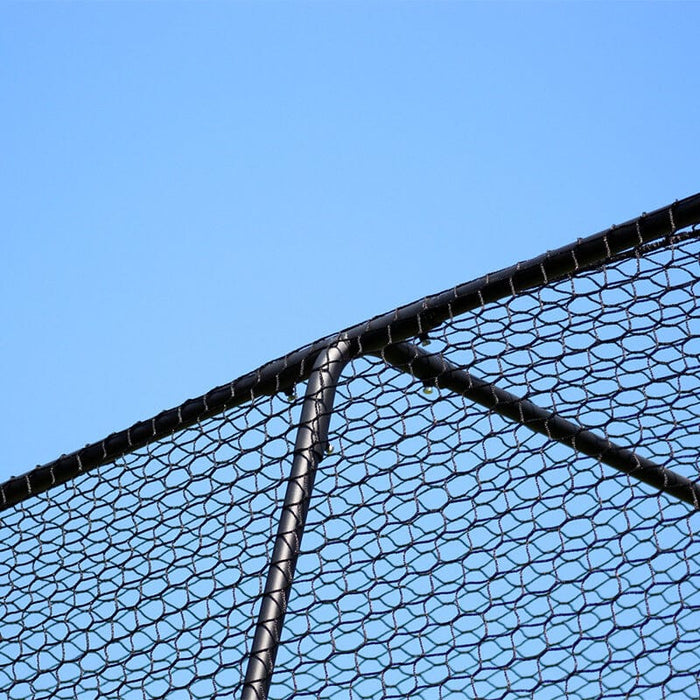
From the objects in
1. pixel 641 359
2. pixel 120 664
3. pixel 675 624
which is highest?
pixel 641 359

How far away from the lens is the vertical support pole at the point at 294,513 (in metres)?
1.21

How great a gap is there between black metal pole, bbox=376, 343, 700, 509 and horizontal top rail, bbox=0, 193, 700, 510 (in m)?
0.03

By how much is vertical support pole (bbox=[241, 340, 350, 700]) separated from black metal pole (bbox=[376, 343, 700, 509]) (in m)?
0.06

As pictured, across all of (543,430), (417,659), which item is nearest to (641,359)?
(543,430)

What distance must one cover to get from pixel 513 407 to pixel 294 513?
244mm

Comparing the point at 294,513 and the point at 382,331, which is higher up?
the point at 382,331

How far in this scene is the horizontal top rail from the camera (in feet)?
4.04

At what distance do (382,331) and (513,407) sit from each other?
0.16 m

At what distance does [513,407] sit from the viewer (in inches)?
51.6

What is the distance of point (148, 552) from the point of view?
1.45 meters

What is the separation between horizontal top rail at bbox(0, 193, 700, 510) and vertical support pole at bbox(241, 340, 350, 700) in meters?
0.03

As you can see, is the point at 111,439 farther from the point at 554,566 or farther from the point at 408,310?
the point at 554,566

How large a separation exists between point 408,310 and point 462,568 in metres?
0.27

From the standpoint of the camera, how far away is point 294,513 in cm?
129
